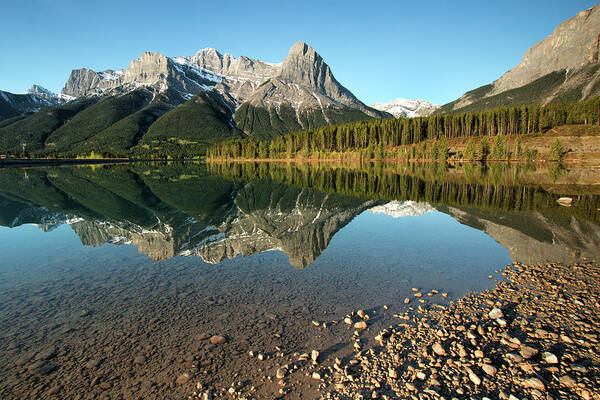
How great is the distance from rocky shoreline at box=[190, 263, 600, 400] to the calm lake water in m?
0.47

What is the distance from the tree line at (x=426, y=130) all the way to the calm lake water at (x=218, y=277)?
125 meters

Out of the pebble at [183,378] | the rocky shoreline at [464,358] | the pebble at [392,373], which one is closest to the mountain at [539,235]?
the rocky shoreline at [464,358]

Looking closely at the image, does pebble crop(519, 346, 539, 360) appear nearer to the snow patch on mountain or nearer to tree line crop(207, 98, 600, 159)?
the snow patch on mountain

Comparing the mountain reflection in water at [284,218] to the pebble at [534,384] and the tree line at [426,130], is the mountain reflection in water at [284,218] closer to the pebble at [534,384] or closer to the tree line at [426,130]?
the pebble at [534,384]

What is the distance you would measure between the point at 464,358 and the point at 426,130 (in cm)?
Answer: 17212

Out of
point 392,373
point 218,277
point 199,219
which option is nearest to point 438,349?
→ point 392,373

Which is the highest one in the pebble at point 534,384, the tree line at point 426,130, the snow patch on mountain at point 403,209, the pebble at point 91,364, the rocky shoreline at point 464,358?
the tree line at point 426,130

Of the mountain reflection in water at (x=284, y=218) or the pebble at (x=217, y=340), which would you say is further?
the mountain reflection in water at (x=284, y=218)

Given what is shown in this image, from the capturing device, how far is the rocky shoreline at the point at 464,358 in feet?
21.5

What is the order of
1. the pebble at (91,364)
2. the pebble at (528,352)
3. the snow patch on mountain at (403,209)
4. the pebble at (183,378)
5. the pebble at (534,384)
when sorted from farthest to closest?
the snow patch on mountain at (403,209)
the pebble at (91,364)
the pebble at (528,352)
the pebble at (183,378)
the pebble at (534,384)

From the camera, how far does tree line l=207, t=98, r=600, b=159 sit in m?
137

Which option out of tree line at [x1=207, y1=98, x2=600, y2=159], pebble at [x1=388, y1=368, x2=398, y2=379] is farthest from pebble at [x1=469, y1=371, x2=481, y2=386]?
tree line at [x1=207, y1=98, x2=600, y2=159]

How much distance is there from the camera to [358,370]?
24.2 ft

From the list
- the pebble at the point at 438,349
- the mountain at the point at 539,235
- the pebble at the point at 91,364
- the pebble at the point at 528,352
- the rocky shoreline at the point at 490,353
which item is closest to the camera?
the rocky shoreline at the point at 490,353
